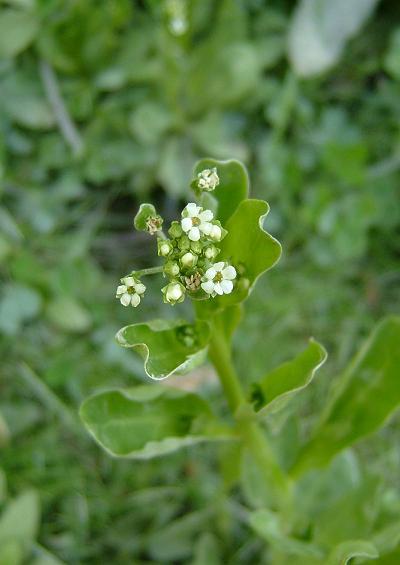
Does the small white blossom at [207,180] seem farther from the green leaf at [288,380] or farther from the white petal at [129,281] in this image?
the green leaf at [288,380]

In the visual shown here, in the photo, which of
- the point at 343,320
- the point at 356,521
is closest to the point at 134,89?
the point at 343,320

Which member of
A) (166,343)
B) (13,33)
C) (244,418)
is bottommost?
(244,418)

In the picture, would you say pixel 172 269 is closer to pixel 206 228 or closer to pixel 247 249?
pixel 206 228

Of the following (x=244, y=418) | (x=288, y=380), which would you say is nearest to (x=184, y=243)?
(x=288, y=380)

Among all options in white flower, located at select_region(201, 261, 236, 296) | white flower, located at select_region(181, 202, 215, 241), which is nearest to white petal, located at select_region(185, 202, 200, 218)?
white flower, located at select_region(181, 202, 215, 241)

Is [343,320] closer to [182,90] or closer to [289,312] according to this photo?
[289,312]

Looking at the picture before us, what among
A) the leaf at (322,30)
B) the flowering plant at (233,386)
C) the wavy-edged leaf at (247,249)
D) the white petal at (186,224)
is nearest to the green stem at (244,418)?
the flowering plant at (233,386)

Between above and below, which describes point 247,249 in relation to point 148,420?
above
